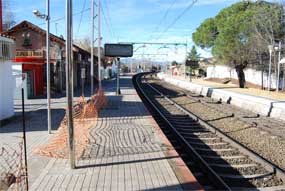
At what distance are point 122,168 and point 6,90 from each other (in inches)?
423

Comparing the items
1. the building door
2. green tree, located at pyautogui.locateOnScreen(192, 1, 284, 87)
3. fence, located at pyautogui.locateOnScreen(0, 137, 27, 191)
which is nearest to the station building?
the building door

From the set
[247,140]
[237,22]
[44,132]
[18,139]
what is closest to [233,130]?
[247,140]

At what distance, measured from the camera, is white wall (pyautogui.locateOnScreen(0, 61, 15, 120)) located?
18531 mm

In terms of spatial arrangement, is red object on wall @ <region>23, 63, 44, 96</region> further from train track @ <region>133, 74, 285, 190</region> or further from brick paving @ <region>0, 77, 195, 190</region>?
brick paving @ <region>0, 77, 195, 190</region>

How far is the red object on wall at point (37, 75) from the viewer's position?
3550 cm

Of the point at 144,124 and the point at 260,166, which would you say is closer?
the point at 260,166

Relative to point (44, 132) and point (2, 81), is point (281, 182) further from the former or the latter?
point (2, 81)

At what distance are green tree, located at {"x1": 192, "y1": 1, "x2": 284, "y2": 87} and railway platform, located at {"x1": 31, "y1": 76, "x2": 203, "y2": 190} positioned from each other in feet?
102

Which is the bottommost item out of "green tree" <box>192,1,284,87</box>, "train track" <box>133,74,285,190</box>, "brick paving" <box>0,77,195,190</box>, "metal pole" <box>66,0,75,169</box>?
"train track" <box>133,74,285,190</box>

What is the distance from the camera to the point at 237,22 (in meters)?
51.0

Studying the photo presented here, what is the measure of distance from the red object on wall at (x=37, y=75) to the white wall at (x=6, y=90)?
15.7 m

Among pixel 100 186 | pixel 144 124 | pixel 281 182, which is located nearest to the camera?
pixel 100 186

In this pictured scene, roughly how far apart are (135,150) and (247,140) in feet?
17.5

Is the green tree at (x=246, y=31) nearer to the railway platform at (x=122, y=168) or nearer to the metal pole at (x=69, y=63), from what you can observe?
the railway platform at (x=122, y=168)
